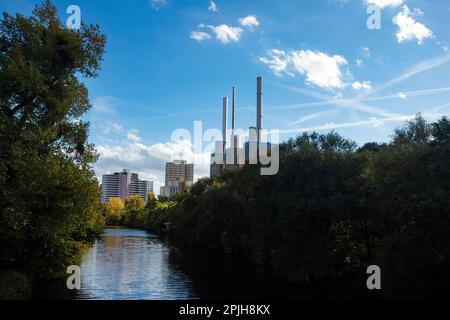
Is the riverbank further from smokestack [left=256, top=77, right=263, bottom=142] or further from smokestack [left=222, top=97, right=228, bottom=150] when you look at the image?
smokestack [left=222, top=97, right=228, bottom=150]

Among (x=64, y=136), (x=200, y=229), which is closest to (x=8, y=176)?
(x=64, y=136)

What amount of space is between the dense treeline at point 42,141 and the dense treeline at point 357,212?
19.1m

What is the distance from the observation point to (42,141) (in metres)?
31.9

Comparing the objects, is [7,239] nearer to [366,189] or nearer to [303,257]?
[303,257]

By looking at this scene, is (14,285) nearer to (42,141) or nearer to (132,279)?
(42,141)

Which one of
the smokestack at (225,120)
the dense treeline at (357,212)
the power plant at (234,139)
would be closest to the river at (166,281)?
the dense treeline at (357,212)

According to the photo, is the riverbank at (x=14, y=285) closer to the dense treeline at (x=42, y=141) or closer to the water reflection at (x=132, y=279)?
the dense treeline at (x=42, y=141)

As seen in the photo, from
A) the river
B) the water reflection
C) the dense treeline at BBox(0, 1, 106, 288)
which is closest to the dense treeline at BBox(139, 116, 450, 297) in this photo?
the river

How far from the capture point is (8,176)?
2989cm

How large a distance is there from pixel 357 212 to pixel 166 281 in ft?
65.6

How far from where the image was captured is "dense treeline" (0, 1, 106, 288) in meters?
29.7

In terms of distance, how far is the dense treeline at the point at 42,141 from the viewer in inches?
1171

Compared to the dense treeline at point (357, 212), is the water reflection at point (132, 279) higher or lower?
lower

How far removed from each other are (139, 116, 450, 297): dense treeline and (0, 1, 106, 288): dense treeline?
1911cm
